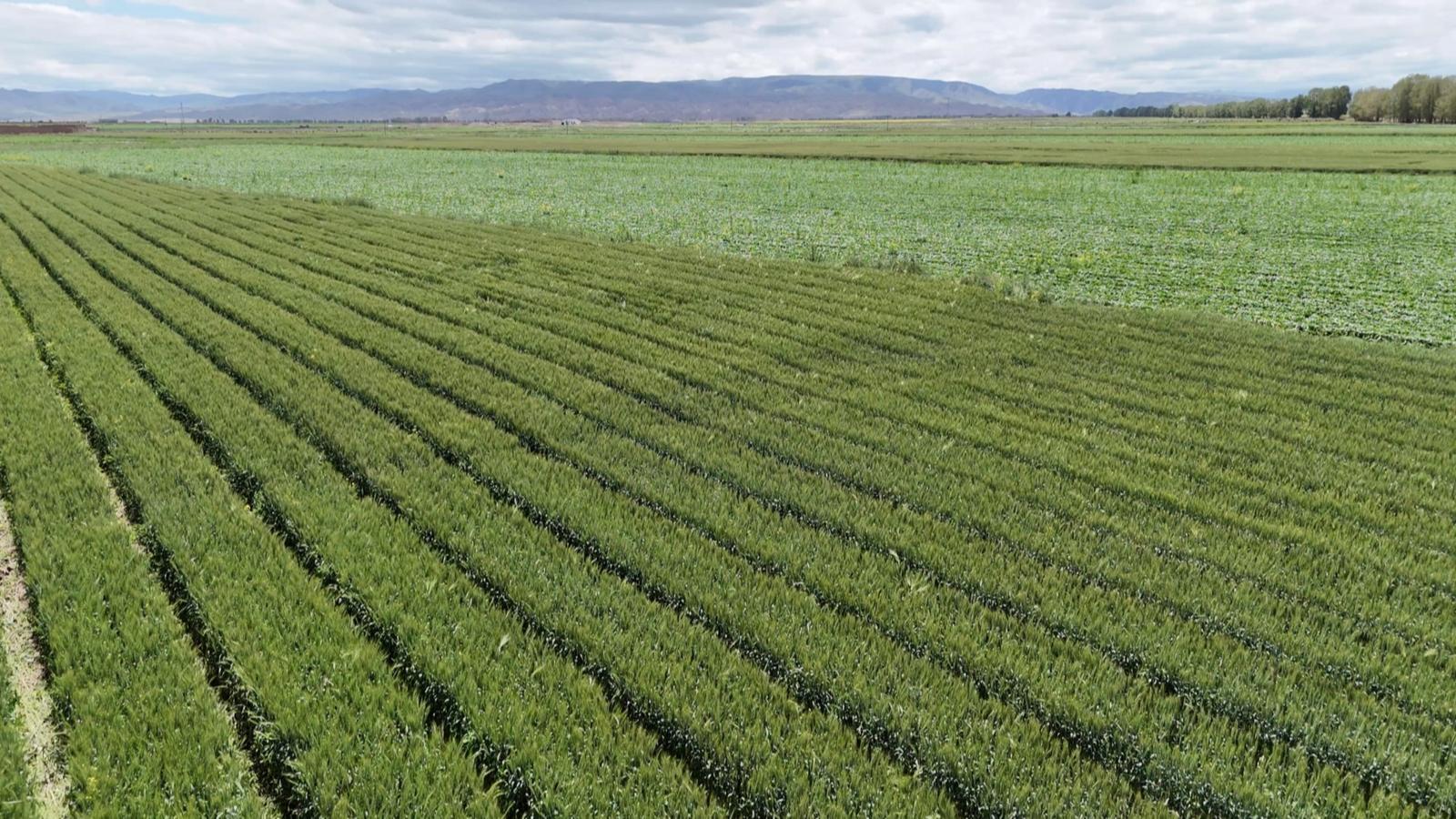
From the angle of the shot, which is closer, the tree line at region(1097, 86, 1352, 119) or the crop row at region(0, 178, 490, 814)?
the crop row at region(0, 178, 490, 814)

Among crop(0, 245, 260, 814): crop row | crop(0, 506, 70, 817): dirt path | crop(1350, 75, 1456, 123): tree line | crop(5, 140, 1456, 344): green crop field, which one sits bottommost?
crop(0, 506, 70, 817): dirt path

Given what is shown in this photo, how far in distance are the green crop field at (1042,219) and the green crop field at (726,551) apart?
1856 mm

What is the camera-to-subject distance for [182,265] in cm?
1650

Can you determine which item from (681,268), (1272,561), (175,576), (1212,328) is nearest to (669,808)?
(175,576)

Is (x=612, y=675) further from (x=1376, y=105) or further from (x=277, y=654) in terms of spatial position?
(x=1376, y=105)

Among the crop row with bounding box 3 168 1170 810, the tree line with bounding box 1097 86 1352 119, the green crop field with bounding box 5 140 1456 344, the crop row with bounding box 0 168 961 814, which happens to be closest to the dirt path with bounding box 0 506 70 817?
the crop row with bounding box 0 168 961 814

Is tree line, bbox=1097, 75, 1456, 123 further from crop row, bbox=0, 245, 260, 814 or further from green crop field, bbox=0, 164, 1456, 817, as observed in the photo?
crop row, bbox=0, 245, 260, 814

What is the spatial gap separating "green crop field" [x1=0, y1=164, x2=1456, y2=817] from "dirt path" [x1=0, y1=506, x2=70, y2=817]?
11 cm

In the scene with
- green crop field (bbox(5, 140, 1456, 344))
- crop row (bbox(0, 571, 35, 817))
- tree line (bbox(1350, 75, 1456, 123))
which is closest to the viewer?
crop row (bbox(0, 571, 35, 817))

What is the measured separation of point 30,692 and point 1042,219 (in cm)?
2836

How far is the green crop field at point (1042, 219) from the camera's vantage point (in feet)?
53.6

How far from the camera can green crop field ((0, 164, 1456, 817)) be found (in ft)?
13.3

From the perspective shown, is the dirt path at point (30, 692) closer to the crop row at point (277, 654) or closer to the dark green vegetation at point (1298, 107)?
the crop row at point (277, 654)

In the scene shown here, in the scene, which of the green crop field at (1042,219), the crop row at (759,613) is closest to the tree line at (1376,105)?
the green crop field at (1042,219)
